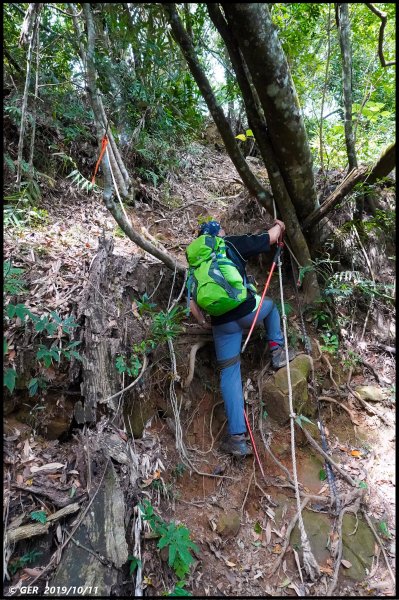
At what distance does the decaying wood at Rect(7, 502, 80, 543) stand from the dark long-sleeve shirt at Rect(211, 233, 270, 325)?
2290mm

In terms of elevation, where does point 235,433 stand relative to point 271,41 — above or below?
below

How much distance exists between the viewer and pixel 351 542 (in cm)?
327

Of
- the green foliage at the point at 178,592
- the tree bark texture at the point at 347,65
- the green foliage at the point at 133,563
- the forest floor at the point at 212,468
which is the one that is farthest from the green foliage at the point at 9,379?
the tree bark texture at the point at 347,65

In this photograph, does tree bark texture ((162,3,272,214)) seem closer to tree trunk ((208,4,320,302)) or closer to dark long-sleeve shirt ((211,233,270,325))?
tree trunk ((208,4,320,302))

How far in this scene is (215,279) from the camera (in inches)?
147

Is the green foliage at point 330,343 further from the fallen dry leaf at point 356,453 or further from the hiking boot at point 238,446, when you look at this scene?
the hiking boot at point 238,446

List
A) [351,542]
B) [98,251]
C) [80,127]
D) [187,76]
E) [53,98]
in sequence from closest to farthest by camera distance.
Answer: [351,542]
[98,251]
[187,76]
[53,98]
[80,127]

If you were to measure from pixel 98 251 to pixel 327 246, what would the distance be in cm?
315

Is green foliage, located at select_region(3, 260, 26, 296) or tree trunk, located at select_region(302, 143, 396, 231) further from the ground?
tree trunk, located at select_region(302, 143, 396, 231)

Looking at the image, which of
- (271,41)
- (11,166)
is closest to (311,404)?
(271,41)

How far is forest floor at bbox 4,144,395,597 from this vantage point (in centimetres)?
280

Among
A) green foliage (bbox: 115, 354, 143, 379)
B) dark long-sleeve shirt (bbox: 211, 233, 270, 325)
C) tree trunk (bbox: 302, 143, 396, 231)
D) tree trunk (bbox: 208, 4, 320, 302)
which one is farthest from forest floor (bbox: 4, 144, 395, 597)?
tree trunk (bbox: 302, 143, 396, 231)

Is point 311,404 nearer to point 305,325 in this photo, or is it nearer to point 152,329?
point 305,325

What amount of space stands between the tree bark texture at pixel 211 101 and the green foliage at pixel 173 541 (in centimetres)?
364
